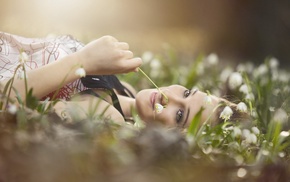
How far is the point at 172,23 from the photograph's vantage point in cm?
199

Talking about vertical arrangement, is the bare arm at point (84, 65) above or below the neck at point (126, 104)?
above

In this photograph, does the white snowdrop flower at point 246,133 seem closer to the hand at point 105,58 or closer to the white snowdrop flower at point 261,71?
the hand at point 105,58

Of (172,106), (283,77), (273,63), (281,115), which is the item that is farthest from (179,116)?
(273,63)

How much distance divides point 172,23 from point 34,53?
839mm

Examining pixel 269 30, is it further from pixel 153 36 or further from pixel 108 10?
pixel 108 10

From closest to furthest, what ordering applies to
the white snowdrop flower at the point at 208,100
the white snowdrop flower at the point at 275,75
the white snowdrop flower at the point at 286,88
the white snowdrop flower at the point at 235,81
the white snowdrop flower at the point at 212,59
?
the white snowdrop flower at the point at 208,100 < the white snowdrop flower at the point at 235,81 < the white snowdrop flower at the point at 286,88 < the white snowdrop flower at the point at 275,75 < the white snowdrop flower at the point at 212,59

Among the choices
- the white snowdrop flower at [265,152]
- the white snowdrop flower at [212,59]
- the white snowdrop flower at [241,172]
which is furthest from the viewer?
the white snowdrop flower at [212,59]

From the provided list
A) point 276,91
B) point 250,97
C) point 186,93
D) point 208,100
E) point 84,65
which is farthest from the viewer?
point 276,91

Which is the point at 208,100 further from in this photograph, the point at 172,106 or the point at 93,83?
the point at 93,83

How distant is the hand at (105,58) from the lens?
1056 millimetres

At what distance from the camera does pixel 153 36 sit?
6.45 feet

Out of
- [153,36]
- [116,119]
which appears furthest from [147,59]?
[116,119]

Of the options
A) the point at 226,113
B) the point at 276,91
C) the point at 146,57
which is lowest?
the point at 146,57

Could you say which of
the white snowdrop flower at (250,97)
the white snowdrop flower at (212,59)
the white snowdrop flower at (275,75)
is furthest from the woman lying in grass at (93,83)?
the white snowdrop flower at (212,59)
